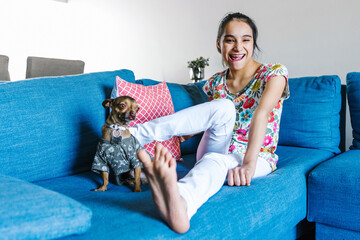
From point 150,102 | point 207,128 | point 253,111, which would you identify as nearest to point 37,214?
point 207,128

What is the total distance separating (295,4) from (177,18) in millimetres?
1464

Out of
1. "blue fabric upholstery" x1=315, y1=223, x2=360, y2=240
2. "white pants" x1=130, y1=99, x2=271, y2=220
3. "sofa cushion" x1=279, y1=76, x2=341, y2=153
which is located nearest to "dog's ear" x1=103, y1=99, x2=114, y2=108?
"white pants" x1=130, y1=99, x2=271, y2=220

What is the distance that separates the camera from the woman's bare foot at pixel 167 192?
82 cm

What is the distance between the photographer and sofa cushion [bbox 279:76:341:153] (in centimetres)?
187

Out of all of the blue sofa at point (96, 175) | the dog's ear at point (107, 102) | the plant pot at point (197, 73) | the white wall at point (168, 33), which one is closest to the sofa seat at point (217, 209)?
the blue sofa at point (96, 175)

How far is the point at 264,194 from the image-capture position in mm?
1134

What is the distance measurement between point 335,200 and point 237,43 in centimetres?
84

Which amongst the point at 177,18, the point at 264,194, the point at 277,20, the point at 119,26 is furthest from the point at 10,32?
the point at 264,194

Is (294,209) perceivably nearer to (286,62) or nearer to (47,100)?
(47,100)

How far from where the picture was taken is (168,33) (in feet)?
12.5

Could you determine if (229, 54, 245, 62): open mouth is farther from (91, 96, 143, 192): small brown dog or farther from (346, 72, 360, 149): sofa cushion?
(346, 72, 360, 149): sofa cushion

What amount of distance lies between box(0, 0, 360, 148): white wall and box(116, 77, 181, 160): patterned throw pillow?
1522 millimetres

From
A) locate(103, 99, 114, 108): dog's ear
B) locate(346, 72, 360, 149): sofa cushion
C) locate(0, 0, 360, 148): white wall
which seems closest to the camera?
locate(103, 99, 114, 108): dog's ear

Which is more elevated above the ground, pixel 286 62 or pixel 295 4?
pixel 295 4
